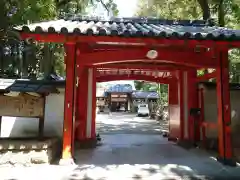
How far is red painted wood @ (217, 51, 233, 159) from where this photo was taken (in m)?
7.78

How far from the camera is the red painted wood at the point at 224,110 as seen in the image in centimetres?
778

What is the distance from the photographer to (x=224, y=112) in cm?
787

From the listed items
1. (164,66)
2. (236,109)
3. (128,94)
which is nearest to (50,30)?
(164,66)

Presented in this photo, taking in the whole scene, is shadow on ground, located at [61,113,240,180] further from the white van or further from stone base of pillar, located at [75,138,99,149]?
the white van

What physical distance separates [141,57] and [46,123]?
4235 mm

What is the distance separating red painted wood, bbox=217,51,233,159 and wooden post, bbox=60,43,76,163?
12.7 feet

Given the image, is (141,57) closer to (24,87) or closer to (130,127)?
(24,87)

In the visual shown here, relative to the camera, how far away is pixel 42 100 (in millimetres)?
7988

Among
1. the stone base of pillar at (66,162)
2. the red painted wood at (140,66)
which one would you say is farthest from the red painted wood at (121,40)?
the red painted wood at (140,66)

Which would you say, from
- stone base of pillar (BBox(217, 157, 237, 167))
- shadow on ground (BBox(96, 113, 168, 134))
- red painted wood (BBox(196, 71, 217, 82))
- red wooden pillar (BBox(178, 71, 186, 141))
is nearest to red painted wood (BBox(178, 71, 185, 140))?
red wooden pillar (BBox(178, 71, 186, 141))

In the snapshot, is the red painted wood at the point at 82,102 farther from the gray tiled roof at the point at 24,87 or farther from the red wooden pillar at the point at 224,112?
the red wooden pillar at the point at 224,112

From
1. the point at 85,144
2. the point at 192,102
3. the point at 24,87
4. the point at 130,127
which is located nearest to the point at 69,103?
the point at 24,87

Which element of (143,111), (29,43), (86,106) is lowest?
(143,111)

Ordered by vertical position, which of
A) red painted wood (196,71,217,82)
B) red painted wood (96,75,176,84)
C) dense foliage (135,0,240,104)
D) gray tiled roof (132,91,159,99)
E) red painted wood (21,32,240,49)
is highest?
dense foliage (135,0,240,104)
